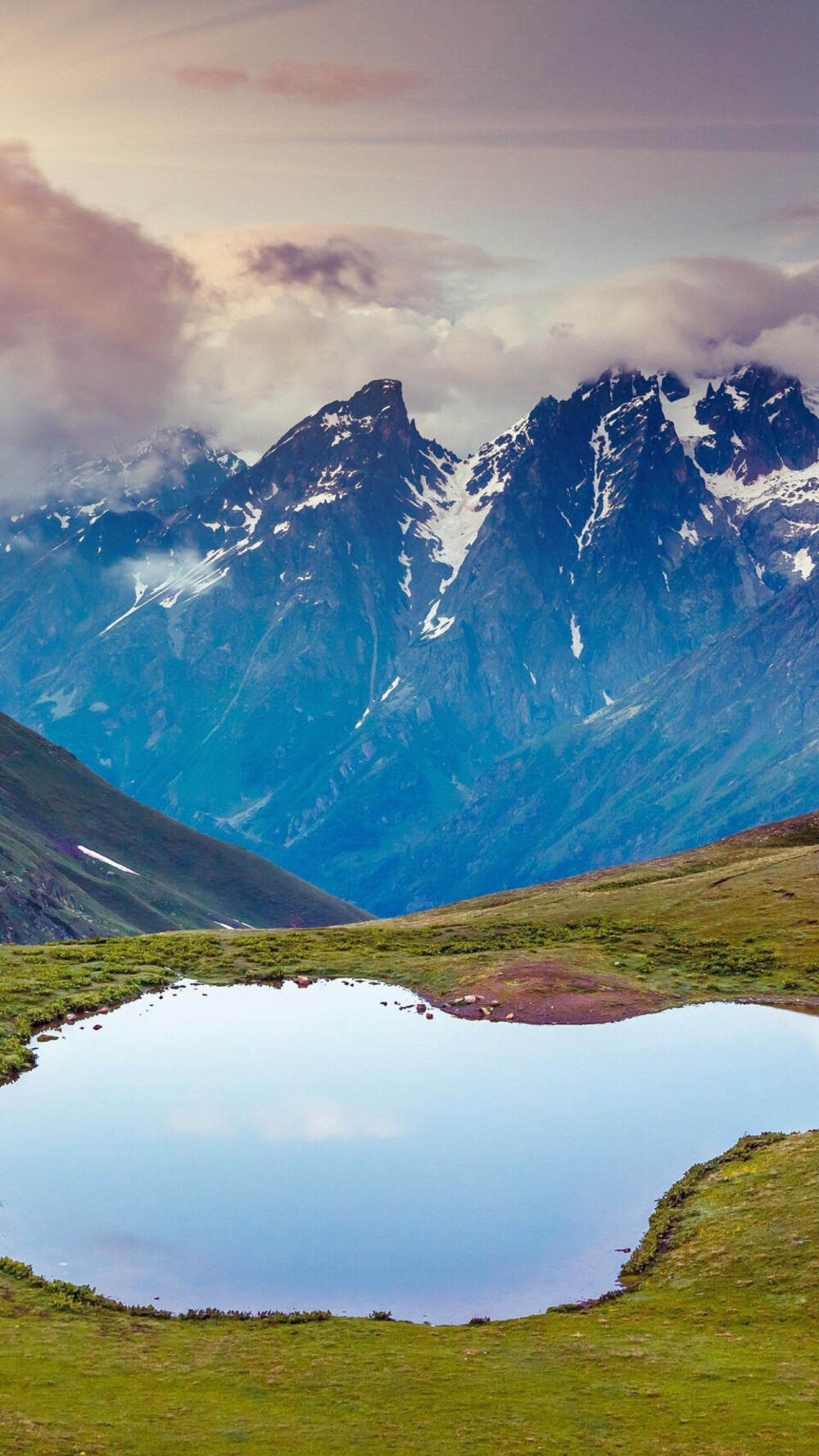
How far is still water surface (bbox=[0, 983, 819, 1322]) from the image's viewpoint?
44.0 metres

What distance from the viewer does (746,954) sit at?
97438 millimetres

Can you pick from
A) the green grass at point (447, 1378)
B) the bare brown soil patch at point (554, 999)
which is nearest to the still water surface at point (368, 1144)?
the bare brown soil patch at point (554, 999)

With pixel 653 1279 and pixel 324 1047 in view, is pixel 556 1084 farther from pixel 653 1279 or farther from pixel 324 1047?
pixel 653 1279

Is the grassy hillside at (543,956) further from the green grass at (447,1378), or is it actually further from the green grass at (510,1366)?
the green grass at (447,1378)

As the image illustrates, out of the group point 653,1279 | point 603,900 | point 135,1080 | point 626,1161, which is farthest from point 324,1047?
point 603,900

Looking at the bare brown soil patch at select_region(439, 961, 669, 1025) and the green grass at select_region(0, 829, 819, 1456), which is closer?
the green grass at select_region(0, 829, 819, 1456)

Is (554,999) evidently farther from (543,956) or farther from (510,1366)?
(510,1366)

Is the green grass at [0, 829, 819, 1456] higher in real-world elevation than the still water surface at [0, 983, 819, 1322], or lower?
lower

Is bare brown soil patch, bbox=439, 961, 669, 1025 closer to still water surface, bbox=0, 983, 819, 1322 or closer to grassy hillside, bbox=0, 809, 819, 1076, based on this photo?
grassy hillside, bbox=0, 809, 819, 1076

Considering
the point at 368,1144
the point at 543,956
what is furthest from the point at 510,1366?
the point at 543,956

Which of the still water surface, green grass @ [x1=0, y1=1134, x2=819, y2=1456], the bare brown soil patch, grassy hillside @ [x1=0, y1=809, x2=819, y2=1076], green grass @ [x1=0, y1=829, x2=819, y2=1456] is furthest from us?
grassy hillside @ [x1=0, y1=809, x2=819, y2=1076]

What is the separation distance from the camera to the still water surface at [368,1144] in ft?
144

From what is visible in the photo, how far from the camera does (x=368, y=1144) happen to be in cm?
5556

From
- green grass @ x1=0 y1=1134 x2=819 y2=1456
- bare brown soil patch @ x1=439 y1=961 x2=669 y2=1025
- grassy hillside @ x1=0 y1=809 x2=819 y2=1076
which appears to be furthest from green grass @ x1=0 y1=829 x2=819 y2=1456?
grassy hillside @ x1=0 y1=809 x2=819 y2=1076
